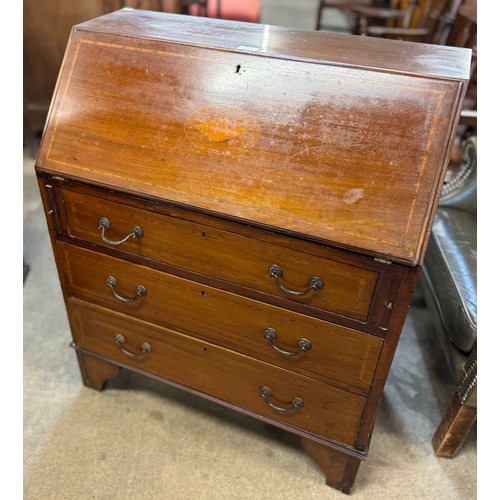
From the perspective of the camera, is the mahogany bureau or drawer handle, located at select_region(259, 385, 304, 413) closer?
the mahogany bureau

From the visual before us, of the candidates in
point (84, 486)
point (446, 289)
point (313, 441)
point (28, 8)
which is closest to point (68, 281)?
point (84, 486)

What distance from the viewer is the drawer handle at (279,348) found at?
3.73 ft

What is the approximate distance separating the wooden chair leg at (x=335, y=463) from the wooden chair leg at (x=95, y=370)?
0.64 m

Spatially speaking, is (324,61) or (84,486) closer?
(324,61)

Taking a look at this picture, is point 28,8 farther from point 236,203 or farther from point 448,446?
point 448,446

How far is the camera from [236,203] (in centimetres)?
102

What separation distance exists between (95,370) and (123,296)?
41 cm

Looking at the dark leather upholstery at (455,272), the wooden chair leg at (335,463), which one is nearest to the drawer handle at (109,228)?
the wooden chair leg at (335,463)

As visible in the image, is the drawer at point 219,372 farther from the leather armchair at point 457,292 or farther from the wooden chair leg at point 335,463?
the leather armchair at point 457,292

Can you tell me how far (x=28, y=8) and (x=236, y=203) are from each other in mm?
2195

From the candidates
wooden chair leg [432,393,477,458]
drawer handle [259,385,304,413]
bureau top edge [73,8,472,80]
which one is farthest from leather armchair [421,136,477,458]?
bureau top edge [73,8,472,80]

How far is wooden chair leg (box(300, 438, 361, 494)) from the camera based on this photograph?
51.6 inches

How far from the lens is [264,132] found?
105 centimetres

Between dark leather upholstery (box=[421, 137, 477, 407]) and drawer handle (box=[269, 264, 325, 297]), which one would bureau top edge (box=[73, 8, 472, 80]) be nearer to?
drawer handle (box=[269, 264, 325, 297])
